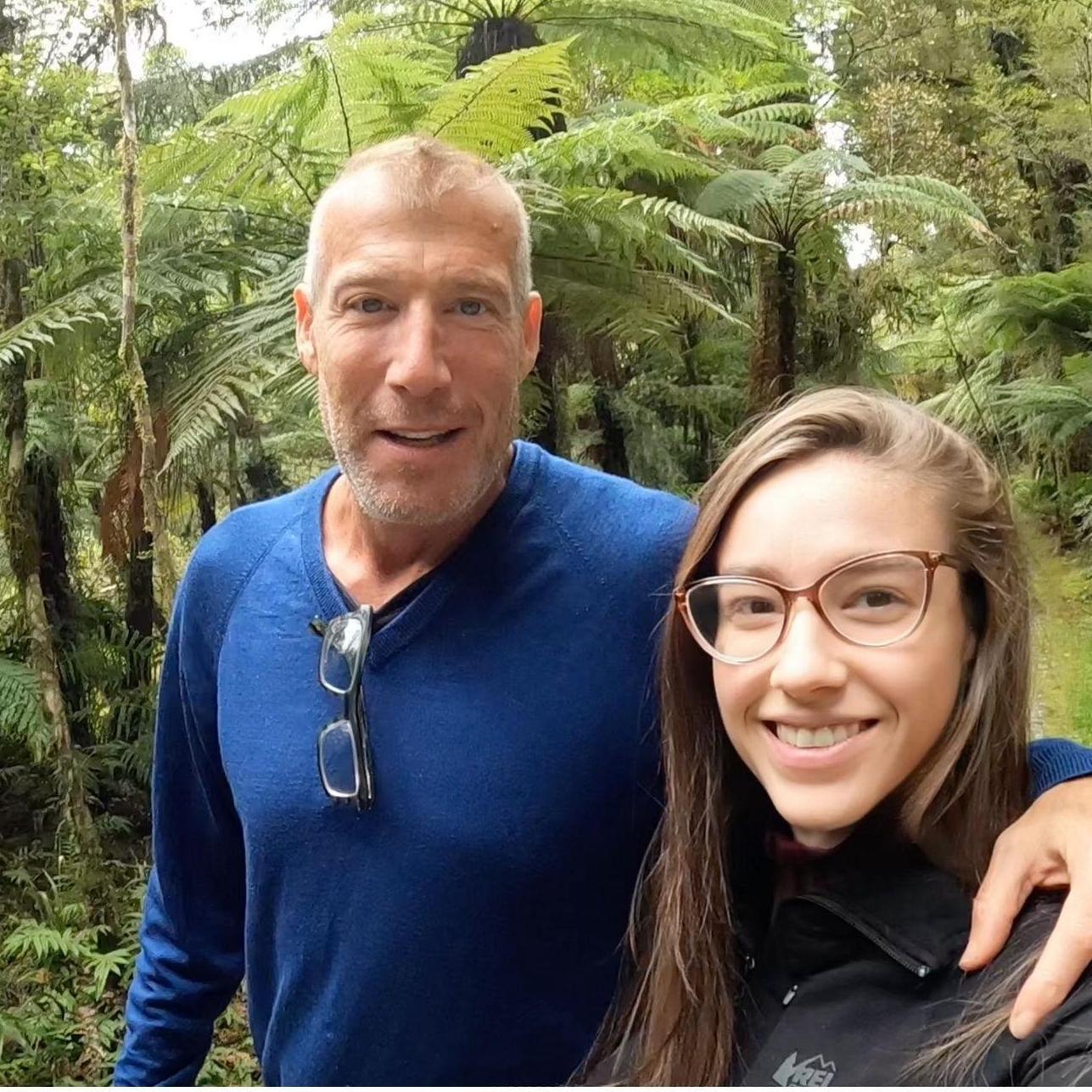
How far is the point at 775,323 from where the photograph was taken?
2668 millimetres

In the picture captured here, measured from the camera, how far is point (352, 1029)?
90 centimetres

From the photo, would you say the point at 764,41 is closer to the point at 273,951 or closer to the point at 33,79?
the point at 33,79

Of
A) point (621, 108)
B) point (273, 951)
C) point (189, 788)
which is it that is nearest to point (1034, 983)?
point (273, 951)

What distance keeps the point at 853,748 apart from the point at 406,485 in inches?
19.6

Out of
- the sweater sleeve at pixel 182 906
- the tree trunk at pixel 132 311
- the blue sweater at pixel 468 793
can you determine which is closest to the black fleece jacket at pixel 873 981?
the blue sweater at pixel 468 793

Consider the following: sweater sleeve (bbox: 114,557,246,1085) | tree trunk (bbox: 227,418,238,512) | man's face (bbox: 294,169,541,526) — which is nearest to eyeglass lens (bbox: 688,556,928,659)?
man's face (bbox: 294,169,541,526)

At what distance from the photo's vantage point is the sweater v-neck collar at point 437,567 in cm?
89

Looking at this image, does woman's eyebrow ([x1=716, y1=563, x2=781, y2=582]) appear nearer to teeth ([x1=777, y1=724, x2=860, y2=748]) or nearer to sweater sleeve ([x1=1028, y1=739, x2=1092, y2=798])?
teeth ([x1=777, y1=724, x2=860, y2=748])

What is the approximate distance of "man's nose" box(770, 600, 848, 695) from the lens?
622 millimetres

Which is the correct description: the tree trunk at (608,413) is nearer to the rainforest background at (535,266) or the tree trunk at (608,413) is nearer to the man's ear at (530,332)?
the rainforest background at (535,266)

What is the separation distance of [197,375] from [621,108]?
58.5 inches

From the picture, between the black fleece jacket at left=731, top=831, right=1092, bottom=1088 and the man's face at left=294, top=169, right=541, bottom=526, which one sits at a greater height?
the man's face at left=294, top=169, right=541, bottom=526

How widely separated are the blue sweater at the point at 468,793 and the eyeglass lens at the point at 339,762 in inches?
0.9

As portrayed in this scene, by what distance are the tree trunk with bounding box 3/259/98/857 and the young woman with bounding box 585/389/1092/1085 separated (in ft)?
6.89
